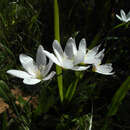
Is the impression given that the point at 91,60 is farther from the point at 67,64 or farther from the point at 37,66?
the point at 37,66

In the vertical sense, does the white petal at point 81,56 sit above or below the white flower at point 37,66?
above

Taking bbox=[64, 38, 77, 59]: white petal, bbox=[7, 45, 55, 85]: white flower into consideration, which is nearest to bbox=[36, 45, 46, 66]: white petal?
bbox=[7, 45, 55, 85]: white flower

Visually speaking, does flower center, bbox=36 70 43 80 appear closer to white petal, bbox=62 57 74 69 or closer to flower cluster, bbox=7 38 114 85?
flower cluster, bbox=7 38 114 85

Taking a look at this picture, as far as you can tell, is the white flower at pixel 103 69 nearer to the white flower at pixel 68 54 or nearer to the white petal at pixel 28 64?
the white flower at pixel 68 54

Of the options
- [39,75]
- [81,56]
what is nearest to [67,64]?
[81,56]

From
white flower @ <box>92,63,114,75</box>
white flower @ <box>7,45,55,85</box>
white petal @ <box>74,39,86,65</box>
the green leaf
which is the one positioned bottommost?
the green leaf

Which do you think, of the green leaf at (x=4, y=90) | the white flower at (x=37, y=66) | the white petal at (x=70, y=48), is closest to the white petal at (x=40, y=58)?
the white flower at (x=37, y=66)

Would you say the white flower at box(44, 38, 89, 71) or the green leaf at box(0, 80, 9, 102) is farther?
the green leaf at box(0, 80, 9, 102)

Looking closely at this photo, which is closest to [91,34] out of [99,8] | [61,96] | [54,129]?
[99,8]

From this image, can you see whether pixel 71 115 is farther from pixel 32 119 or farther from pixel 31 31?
pixel 31 31
